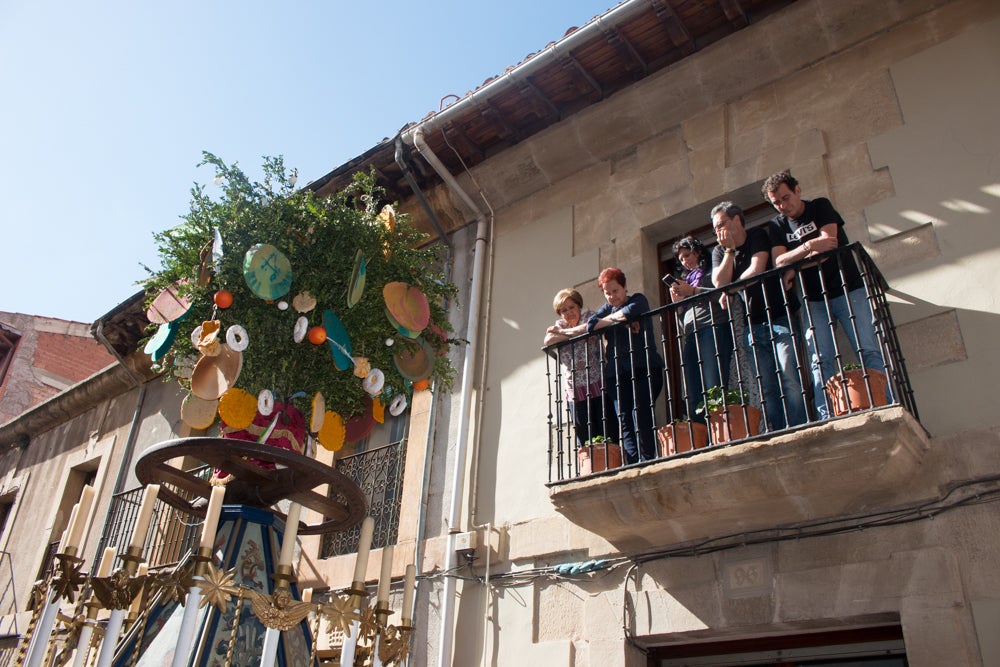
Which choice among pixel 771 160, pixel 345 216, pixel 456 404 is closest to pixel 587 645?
pixel 456 404

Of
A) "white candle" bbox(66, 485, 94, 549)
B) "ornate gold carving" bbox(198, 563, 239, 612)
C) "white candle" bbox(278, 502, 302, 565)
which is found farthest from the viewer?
"white candle" bbox(66, 485, 94, 549)

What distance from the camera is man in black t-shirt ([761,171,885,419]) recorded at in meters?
3.85

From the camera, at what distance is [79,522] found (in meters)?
2.42

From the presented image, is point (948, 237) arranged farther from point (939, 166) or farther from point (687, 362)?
point (687, 362)

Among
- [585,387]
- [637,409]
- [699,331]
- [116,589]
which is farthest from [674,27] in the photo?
[116,589]

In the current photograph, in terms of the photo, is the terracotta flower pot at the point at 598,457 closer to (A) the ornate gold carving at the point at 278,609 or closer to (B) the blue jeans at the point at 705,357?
(B) the blue jeans at the point at 705,357

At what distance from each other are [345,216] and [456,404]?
2.71 metres

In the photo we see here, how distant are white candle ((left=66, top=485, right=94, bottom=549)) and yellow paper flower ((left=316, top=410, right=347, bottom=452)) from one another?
0.95 metres

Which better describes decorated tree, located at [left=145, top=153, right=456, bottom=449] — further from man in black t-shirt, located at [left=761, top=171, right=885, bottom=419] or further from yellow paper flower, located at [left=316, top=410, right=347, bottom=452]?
man in black t-shirt, located at [left=761, top=171, right=885, bottom=419]

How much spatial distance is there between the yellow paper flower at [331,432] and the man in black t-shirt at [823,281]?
7.06 feet

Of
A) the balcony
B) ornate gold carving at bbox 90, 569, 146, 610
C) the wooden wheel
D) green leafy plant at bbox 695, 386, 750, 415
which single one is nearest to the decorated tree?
the wooden wheel

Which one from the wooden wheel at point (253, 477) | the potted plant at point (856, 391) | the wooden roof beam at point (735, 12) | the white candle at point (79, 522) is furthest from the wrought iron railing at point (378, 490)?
the wooden roof beam at point (735, 12)

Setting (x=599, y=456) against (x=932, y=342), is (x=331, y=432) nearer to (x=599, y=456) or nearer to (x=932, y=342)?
(x=599, y=456)

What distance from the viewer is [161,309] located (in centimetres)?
320
